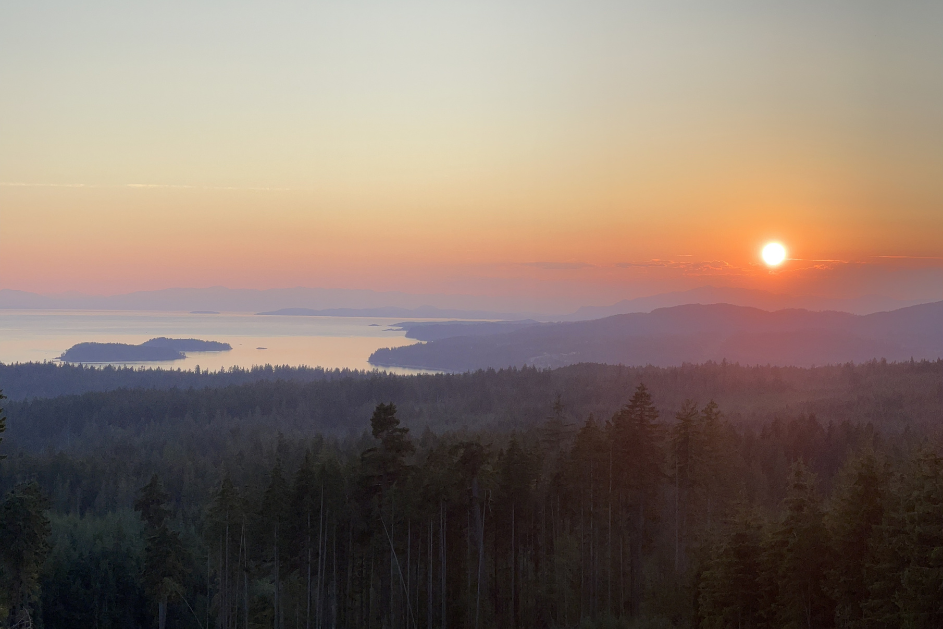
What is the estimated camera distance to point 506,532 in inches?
1576

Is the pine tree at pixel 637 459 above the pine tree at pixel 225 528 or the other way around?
above

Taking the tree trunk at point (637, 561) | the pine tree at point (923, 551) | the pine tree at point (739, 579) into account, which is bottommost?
the tree trunk at point (637, 561)

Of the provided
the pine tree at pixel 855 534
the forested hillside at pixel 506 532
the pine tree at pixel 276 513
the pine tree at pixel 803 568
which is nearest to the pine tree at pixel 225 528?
the forested hillside at pixel 506 532

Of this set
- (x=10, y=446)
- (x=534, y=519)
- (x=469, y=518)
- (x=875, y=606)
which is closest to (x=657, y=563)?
(x=534, y=519)

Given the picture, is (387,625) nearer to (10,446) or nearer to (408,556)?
(408,556)

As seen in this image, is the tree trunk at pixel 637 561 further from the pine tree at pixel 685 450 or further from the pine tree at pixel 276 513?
the pine tree at pixel 276 513

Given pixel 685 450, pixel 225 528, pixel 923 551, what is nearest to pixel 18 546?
pixel 225 528

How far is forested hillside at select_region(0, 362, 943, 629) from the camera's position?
894 inches

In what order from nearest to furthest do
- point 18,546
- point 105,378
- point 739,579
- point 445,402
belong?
point 739,579 < point 18,546 < point 445,402 < point 105,378

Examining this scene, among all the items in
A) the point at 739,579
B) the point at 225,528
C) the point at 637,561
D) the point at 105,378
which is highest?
the point at 105,378

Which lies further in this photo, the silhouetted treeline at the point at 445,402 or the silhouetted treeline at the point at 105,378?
the silhouetted treeline at the point at 105,378

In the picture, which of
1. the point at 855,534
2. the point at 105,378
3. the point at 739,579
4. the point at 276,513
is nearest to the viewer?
the point at 855,534

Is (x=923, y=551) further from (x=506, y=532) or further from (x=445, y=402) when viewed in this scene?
(x=445, y=402)

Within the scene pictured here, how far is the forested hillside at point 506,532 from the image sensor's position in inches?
894
